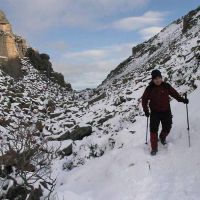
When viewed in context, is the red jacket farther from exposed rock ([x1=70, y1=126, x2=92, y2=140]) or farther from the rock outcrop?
the rock outcrop

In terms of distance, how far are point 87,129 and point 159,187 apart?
879 cm

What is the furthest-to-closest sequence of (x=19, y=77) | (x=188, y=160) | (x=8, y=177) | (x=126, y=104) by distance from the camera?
(x=19, y=77)
(x=126, y=104)
(x=188, y=160)
(x=8, y=177)

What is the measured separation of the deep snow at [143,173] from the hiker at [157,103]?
1.19 ft

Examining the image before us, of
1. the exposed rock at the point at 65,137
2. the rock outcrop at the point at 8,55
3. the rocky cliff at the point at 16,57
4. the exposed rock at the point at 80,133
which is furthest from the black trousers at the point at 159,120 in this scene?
the rock outcrop at the point at 8,55

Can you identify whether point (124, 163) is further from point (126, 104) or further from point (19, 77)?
point (19, 77)

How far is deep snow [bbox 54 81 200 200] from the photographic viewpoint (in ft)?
26.0

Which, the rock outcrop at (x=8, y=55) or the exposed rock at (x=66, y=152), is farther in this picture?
the rock outcrop at (x=8, y=55)

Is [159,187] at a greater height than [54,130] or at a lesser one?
lesser

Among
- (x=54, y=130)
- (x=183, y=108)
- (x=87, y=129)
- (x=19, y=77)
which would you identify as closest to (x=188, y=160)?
(x=183, y=108)

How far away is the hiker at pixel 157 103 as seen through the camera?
9586mm

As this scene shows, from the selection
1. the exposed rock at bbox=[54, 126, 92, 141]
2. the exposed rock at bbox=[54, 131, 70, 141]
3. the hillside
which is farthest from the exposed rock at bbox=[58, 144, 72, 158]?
the exposed rock at bbox=[54, 131, 70, 141]

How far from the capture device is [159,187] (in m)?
8.07

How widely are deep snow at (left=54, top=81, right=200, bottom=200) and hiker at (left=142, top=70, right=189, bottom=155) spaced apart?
14.2 inches

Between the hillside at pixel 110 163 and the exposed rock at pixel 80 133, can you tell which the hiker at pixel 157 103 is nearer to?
the hillside at pixel 110 163
